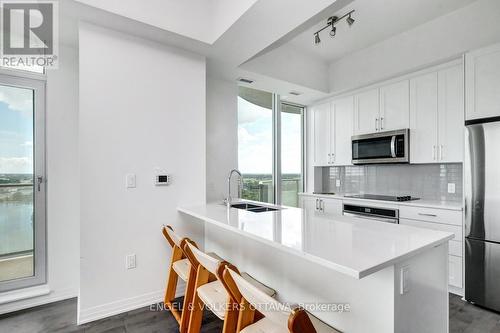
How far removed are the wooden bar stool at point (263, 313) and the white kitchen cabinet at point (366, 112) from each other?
2932mm

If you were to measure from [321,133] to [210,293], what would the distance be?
3.41m

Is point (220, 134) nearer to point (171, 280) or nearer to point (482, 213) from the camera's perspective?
point (171, 280)

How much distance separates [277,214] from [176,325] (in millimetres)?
1223

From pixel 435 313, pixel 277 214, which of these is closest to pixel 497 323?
pixel 435 313

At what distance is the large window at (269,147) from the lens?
3867 millimetres

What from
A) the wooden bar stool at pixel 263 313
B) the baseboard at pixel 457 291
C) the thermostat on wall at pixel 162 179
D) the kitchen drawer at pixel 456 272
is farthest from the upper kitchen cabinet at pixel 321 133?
the wooden bar stool at pixel 263 313

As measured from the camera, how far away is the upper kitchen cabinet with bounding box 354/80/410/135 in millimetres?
3275

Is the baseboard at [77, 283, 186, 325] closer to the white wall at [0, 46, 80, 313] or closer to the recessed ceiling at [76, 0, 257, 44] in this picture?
the white wall at [0, 46, 80, 313]

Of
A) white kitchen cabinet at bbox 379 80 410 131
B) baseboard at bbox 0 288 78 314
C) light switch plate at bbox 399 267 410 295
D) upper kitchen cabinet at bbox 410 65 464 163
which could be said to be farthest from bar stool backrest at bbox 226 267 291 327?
white kitchen cabinet at bbox 379 80 410 131

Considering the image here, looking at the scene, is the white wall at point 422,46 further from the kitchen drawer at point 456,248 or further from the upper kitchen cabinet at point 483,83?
the kitchen drawer at point 456,248

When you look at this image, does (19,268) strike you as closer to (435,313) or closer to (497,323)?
(435,313)

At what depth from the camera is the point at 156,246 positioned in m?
2.48

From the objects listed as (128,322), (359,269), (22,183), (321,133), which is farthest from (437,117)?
(22,183)

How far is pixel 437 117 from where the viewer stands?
2.99m
